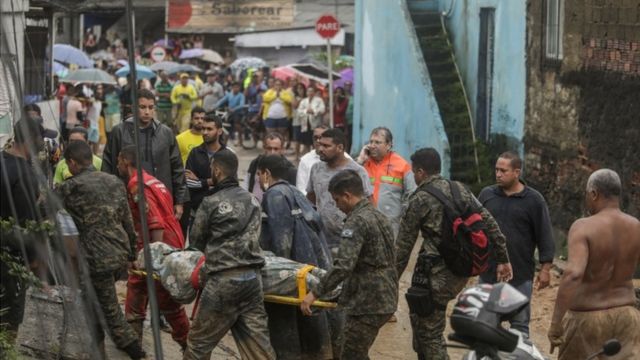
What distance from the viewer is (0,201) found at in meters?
8.62

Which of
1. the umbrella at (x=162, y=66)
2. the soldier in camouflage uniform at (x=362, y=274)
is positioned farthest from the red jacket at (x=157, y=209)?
the umbrella at (x=162, y=66)

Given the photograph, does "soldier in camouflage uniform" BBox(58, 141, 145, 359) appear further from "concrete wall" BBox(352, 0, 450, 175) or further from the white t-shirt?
the white t-shirt

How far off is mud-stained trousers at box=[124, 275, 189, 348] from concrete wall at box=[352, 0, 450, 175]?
1047 cm

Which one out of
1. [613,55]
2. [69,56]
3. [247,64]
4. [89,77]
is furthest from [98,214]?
[247,64]

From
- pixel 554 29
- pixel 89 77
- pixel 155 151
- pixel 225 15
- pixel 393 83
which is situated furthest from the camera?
pixel 225 15

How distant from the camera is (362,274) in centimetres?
891

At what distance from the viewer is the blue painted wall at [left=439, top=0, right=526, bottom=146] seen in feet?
61.5

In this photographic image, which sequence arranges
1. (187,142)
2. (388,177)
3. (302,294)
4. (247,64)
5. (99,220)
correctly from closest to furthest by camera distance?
(302,294) < (99,220) < (388,177) < (187,142) < (247,64)

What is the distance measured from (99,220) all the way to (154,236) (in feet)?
2.37

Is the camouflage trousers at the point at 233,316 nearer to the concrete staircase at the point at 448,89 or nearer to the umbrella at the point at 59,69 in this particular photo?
the concrete staircase at the point at 448,89

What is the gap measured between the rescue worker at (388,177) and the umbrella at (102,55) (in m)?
33.6

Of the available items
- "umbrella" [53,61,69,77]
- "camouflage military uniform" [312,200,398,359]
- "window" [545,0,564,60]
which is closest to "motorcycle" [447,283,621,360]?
"camouflage military uniform" [312,200,398,359]

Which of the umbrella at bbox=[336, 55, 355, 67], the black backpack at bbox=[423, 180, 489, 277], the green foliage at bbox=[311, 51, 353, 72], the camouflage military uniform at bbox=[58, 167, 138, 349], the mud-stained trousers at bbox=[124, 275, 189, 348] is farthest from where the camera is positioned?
the umbrella at bbox=[336, 55, 355, 67]

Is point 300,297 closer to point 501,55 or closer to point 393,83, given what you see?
point 501,55
